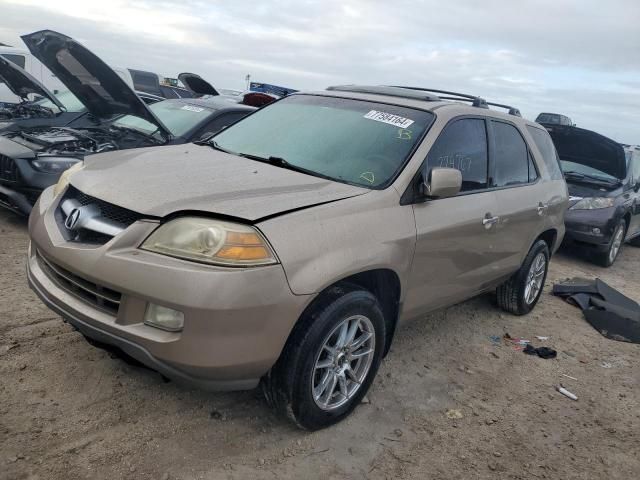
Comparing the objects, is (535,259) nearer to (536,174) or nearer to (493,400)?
(536,174)

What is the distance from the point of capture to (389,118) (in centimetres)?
355

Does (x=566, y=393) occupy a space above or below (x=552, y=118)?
below

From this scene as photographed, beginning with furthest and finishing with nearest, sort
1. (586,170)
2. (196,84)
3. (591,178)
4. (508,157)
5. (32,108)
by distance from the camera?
1. (196,84)
2. (586,170)
3. (591,178)
4. (32,108)
5. (508,157)

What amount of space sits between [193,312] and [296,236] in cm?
56

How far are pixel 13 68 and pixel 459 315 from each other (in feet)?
20.2

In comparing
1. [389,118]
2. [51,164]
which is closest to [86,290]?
[389,118]

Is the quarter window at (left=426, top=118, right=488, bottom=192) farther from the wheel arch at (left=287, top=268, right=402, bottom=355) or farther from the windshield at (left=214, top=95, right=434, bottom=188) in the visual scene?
the wheel arch at (left=287, top=268, right=402, bottom=355)

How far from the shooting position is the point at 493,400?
11.7ft

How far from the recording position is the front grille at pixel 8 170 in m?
5.27

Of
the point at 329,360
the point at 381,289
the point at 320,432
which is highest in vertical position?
the point at 381,289

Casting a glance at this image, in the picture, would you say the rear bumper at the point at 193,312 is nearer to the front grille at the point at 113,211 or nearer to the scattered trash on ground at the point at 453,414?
the front grille at the point at 113,211

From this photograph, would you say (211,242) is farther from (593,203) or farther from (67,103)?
(593,203)

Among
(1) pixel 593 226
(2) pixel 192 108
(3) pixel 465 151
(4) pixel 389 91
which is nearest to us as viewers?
(3) pixel 465 151

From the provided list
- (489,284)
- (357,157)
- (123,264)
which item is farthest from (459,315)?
(123,264)
